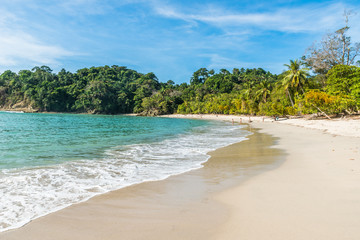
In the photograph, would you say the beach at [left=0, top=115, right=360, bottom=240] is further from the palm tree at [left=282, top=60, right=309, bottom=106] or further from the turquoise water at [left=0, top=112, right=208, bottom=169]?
the palm tree at [left=282, top=60, right=309, bottom=106]

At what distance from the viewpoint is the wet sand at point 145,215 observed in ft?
9.53

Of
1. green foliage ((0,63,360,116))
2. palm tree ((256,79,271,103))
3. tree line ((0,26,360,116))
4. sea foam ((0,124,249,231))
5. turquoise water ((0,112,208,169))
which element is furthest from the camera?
green foliage ((0,63,360,116))

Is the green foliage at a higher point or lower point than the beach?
higher

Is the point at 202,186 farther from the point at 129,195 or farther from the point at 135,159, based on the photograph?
the point at 135,159

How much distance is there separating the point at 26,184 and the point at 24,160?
3.67 meters

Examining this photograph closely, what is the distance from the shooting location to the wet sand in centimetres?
290

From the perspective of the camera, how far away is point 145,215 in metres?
3.51

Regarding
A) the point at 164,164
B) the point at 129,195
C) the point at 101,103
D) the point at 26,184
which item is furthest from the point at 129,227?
the point at 101,103

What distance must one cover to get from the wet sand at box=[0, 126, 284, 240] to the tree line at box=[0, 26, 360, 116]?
29.3 metres

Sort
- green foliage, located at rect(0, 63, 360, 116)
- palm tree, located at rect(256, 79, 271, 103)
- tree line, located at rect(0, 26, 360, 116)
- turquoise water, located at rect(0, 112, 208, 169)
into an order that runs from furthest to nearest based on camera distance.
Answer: green foliage, located at rect(0, 63, 360, 116) < palm tree, located at rect(256, 79, 271, 103) < tree line, located at rect(0, 26, 360, 116) < turquoise water, located at rect(0, 112, 208, 169)

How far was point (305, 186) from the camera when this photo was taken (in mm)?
4699

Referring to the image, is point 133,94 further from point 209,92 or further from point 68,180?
point 68,180

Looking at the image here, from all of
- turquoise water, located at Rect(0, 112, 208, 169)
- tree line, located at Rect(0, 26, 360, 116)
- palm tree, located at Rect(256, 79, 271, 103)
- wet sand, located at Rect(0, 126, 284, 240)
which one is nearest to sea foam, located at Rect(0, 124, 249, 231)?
wet sand, located at Rect(0, 126, 284, 240)

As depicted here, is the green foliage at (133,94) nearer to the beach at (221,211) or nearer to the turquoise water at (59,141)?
the turquoise water at (59,141)
